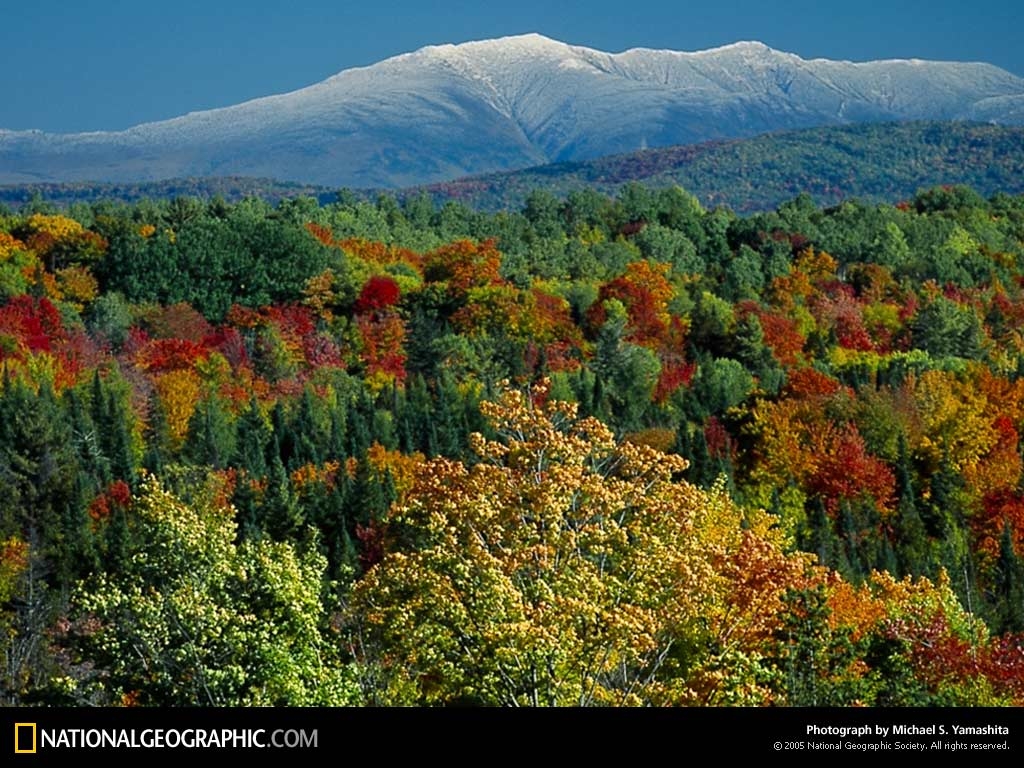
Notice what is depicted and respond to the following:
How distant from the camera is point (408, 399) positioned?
102938 mm

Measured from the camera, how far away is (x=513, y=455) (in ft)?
98.7

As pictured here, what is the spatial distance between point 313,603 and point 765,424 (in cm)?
6376

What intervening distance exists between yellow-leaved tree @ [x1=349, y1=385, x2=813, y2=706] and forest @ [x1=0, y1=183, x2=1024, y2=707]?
82 mm

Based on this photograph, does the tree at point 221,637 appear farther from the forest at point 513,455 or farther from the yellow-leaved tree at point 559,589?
the yellow-leaved tree at point 559,589
